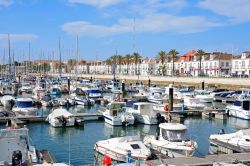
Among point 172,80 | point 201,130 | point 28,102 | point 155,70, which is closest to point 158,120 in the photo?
point 201,130

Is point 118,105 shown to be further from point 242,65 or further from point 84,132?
point 242,65

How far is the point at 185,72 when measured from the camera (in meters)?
155

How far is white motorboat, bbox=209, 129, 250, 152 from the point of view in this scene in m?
25.5

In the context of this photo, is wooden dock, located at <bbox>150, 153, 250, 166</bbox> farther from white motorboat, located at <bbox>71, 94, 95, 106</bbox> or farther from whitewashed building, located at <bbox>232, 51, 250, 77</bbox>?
whitewashed building, located at <bbox>232, 51, 250, 77</bbox>

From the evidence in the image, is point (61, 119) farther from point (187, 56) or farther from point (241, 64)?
point (187, 56)

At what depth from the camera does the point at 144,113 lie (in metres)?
40.1

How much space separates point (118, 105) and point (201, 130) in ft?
30.3

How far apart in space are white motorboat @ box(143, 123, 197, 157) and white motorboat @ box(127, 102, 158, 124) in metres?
12.0

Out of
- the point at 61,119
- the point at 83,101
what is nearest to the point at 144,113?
the point at 61,119

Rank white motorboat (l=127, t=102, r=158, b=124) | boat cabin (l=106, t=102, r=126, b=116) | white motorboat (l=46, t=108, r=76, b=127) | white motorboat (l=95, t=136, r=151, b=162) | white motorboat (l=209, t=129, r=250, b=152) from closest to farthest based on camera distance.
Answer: white motorboat (l=95, t=136, r=151, b=162), white motorboat (l=209, t=129, r=250, b=152), white motorboat (l=46, t=108, r=76, b=127), white motorboat (l=127, t=102, r=158, b=124), boat cabin (l=106, t=102, r=126, b=116)

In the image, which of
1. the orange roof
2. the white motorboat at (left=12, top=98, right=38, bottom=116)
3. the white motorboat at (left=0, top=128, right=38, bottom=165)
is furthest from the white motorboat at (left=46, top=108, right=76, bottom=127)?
the orange roof

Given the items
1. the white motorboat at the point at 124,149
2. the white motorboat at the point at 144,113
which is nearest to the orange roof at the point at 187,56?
the white motorboat at the point at 144,113

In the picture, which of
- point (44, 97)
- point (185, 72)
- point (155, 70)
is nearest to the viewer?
point (44, 97)

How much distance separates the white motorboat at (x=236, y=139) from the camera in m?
25.5
